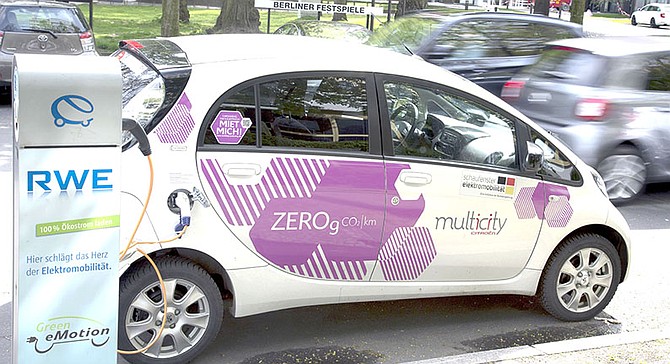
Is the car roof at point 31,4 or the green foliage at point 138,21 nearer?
the car roof at point 31,4

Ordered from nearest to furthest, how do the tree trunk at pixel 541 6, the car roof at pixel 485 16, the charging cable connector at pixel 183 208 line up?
the charging cable connector at pixel 183 208 < the car roof at pixel 485 16 < the tree trunk at pixel 541 6

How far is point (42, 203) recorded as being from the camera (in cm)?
320

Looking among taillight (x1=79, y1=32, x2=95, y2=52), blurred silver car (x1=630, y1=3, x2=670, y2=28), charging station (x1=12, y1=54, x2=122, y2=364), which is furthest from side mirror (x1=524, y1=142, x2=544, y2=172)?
blurred silver car (x1=630, y1=3, x2=670, y2=28)

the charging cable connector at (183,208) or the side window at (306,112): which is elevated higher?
the side window at (306,112)

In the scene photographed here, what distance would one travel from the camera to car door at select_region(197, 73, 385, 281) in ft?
15.0

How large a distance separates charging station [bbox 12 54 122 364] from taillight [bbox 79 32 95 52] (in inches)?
418

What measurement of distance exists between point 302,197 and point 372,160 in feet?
1.61

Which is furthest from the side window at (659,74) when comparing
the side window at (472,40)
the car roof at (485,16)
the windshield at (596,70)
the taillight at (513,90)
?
the car roof at (485,16)

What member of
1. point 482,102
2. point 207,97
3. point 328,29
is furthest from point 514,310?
point 328,29

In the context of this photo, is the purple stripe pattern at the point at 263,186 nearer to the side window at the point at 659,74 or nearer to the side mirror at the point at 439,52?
the side window at the point at 659,74

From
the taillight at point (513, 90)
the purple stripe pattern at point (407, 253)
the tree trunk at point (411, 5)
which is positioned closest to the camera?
the purple stripe pattern at point (407, 253)

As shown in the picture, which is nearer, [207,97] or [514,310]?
[207,97]

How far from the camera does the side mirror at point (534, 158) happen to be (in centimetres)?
525

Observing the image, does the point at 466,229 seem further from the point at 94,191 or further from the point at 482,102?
the point at 94,191
